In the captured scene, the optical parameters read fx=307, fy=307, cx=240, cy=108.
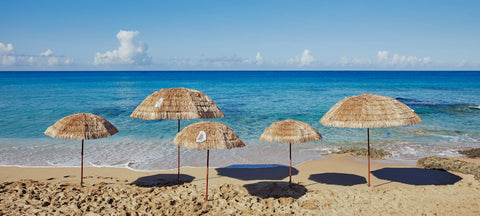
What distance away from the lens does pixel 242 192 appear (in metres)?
8.95

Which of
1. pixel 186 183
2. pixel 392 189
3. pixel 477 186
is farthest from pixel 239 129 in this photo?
pixel 477 186

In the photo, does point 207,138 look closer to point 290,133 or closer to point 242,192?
point 290,133

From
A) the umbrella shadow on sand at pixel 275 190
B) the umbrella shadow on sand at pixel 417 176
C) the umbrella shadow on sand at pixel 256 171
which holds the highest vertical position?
the umbrella shadow on sand at pixel 417 176

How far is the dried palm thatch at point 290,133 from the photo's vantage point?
7832 mm

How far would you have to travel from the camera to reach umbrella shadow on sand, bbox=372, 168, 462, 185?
10000 millimetres

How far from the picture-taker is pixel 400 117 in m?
8.06

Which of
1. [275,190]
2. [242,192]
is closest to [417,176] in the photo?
[275,190]

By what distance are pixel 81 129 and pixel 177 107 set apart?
260 cm

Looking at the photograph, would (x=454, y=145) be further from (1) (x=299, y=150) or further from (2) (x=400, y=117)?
(2) (x=400, y=117)

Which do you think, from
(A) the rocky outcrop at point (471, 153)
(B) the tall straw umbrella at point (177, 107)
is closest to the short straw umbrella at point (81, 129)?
(B) the tall straw umbrella at point (177, 107)

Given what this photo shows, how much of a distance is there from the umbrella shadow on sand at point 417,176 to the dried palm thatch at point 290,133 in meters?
4.22

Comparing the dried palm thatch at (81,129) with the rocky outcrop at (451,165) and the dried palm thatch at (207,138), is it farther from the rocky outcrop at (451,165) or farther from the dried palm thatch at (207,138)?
the rocky outcrop at (451,165)

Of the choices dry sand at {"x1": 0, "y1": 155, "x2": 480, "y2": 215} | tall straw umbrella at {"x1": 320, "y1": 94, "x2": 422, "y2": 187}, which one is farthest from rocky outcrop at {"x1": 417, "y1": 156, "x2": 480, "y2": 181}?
tall straw umbrella at {"x1": 320, "y1": 94, "x2": 422, "y2": 187}

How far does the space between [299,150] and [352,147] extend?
254 centimetres
